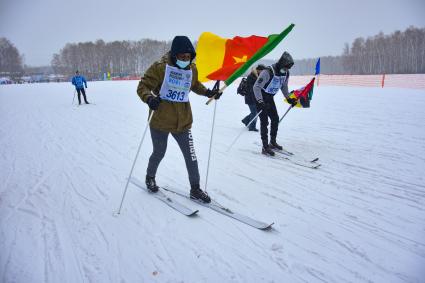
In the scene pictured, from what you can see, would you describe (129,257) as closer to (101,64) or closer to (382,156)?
(382,156)

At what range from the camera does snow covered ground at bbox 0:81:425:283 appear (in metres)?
2.47

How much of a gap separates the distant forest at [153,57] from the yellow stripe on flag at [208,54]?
63418 millimetres

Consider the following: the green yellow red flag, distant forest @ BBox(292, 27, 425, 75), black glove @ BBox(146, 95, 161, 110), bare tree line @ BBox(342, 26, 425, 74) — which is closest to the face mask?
black glove @ BBox(146, 95, 161, 110)

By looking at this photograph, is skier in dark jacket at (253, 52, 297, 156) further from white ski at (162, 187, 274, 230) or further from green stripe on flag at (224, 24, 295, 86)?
white ski at (162, 187, 274, 230)

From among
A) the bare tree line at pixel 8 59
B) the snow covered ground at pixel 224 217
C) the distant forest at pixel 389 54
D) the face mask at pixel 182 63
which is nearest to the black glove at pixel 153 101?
the face mask at pixel 182 63

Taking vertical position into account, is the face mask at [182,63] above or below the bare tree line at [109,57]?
below

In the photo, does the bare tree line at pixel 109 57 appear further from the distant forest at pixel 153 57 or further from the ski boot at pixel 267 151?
the ski boot at pixel 267 151

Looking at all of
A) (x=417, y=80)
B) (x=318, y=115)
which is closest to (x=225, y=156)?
(x=318, y=115)

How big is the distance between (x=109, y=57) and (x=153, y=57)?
43.6 feet

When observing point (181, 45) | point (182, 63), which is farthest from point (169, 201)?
point (181, 45)

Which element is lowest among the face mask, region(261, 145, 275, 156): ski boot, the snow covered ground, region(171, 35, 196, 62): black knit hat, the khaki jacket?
the snow covered ground

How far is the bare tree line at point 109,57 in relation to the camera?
83062 mm

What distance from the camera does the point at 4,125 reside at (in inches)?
362

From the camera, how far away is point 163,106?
11.0 ft
